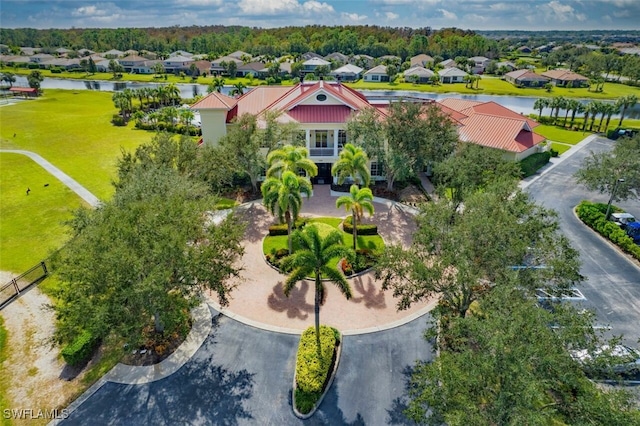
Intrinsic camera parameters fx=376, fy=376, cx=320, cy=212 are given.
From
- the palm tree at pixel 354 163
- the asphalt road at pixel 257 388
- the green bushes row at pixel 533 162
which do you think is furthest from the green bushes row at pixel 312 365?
the green bushes row at pixel 533 162

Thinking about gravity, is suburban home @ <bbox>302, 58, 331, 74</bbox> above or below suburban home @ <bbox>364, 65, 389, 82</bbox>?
above

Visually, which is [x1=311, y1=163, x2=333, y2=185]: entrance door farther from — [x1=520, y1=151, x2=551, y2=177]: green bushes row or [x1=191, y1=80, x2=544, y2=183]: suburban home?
[x1=520, y1=151, x2=551, y2=177]: green bushes row

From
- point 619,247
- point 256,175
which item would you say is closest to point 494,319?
point 619,247

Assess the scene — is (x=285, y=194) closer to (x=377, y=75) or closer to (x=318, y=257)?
(x=318, y=257)

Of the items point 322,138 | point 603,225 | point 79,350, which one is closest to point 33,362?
point 79,350

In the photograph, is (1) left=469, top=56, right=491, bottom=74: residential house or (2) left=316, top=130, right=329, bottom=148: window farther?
(1) left=469, top=56, right=491, bottom=74: residential house

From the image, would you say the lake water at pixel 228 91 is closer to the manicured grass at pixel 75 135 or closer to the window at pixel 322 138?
the manicured grass at pixel 75 135

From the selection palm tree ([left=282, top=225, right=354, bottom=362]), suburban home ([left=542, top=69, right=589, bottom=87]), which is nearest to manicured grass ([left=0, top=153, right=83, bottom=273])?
palm tree ([left=282, top=225, right=354, bottom=362])
